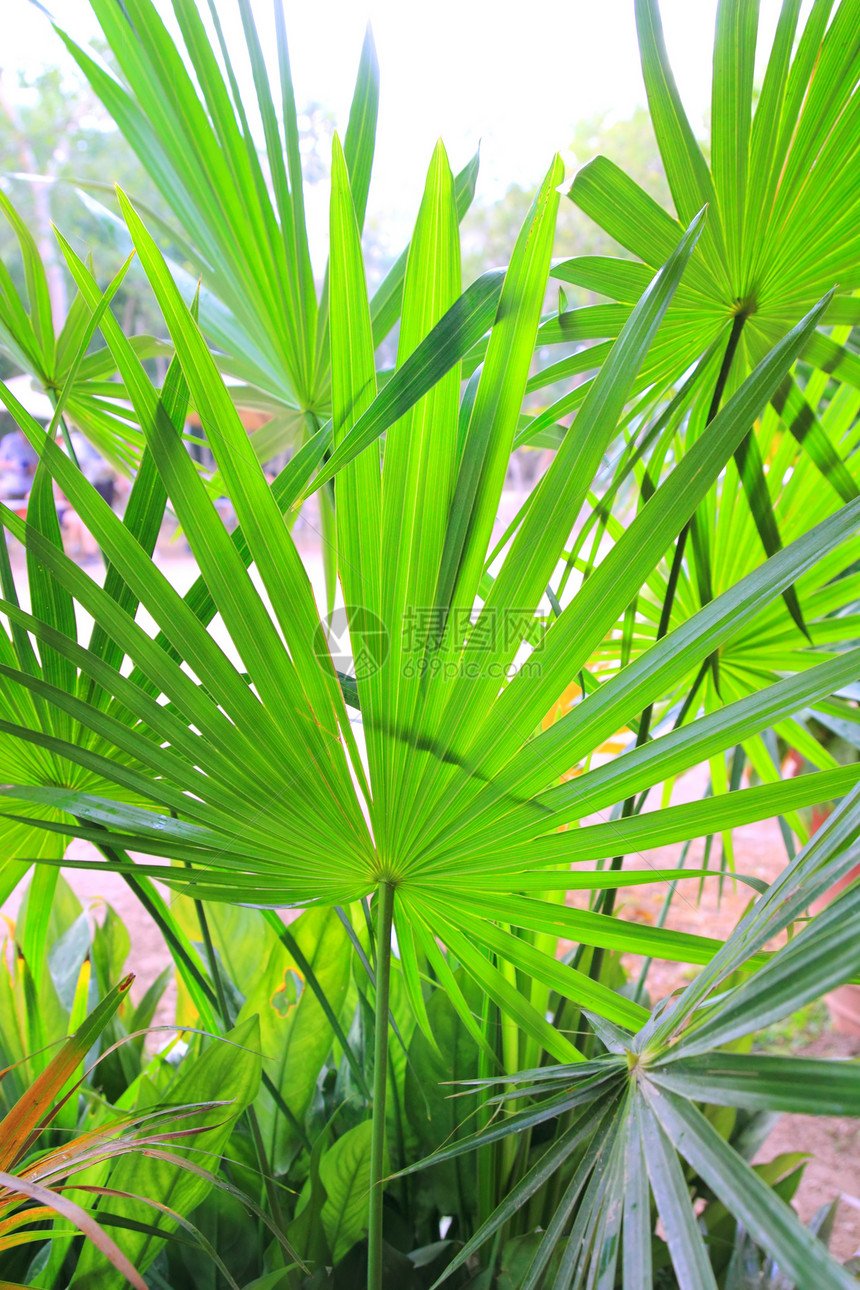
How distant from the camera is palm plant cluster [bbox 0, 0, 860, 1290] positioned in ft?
1.24

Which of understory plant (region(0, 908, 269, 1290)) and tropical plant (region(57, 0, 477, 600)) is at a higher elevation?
tropical plant (region(57, 0, 477, 600))

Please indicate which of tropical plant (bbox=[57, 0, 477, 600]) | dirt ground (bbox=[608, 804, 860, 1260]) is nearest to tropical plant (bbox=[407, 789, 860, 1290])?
dirt ground (bbox=[608, 804, 860, 1260])

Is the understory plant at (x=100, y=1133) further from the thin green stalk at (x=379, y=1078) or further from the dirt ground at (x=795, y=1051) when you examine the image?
the dirt ground at (x=795, y=1051)

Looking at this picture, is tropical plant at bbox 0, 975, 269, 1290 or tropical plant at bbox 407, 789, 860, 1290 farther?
tropical plant at bbox 0, 975, 269, 1290

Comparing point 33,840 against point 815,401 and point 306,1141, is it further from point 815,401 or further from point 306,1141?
point 815,401

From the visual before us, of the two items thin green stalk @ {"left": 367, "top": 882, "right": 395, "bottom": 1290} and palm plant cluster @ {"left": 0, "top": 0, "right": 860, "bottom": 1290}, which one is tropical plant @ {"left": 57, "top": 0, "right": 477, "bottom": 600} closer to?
palm plant cluster @ {"left": 0, "top": 0, "right": 860, "bottom": 1290}

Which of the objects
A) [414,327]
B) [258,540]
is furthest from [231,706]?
[414,327]

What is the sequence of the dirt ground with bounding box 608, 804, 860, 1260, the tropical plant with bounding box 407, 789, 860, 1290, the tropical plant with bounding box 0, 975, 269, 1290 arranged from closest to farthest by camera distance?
the tropical plant with bounding box 407, 789, 860, 1290 → the tropical plant with bounding box 0, 975, 269, 1290 → the dirt ground with bounding box 608, 804, 860, 1260

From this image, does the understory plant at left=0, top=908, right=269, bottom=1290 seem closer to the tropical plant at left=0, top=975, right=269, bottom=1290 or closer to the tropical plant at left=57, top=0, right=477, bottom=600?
the tropical plant at left=0, top=975, right=269, bottom=1290

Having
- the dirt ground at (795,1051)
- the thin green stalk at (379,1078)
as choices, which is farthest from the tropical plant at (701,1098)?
the dirt ground at (795,1051)

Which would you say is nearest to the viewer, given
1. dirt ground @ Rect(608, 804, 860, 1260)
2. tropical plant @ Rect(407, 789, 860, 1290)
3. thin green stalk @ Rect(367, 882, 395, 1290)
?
tropical plant @ Rect(407, 789, 860, 1290)

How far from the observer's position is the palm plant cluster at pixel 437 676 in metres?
0.38

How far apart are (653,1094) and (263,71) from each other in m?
0.72

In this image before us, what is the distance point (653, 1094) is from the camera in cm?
36
